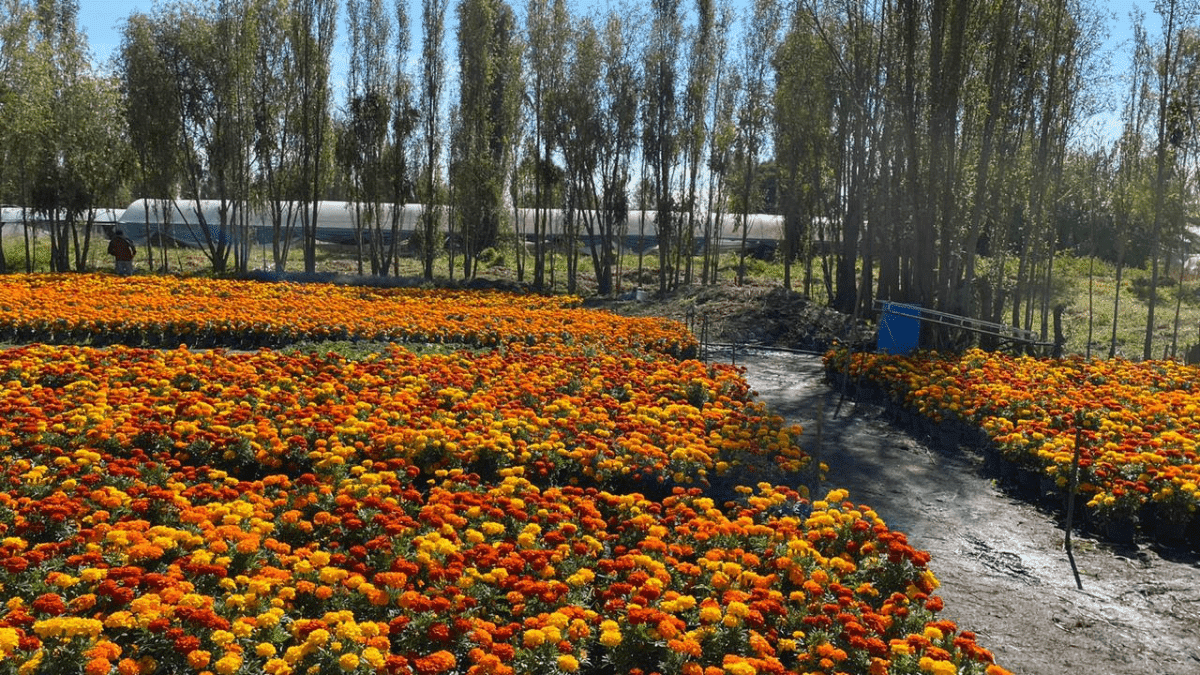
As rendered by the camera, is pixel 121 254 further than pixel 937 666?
Yes

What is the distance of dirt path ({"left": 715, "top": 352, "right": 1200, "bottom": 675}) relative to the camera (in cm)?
636

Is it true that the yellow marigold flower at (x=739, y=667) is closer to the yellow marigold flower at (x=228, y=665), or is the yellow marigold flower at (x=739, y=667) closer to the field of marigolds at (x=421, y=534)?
the field of marigolds at (x=421, y=534)

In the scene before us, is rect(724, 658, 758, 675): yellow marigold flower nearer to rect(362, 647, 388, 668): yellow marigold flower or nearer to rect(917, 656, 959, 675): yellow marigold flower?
rect(917, 656, 959, 675): yellow marigold flower

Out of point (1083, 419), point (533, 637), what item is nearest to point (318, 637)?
point (533, 637)

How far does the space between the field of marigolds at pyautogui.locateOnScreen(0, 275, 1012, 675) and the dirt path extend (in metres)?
1.04

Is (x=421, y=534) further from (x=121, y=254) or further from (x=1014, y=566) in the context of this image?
(x=121, y=254)

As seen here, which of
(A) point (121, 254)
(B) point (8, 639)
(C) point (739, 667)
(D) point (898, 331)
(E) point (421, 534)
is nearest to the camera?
(B) point (8, 639)

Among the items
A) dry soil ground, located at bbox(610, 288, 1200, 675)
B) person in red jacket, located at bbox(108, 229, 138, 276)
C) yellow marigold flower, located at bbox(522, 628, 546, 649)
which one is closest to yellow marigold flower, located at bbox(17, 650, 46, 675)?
yellow marigold flower, located at bbox(522, 628, 546, 649)

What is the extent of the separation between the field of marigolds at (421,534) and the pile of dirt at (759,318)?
10.2 meters

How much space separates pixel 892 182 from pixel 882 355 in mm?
8627

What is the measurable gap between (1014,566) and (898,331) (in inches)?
422

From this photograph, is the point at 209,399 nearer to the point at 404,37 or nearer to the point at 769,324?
the point at 769,324

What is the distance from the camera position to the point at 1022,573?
785cm

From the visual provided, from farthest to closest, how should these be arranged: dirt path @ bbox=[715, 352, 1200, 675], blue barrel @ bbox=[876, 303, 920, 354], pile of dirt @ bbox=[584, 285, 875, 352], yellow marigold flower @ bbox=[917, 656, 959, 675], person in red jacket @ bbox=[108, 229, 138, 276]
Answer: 1. person in red jacket @ bbox=[108, 229, 138, 276]
2. pile of dirt @ bbox=[584, 285, 875, 352]
3. blue barrel @ bbox=[876, 303, 920, 354]
4. dirt path @ bbox=[715, 352, 1200, 675]
5. yellow marigold flower @ bbox=[917, 656, 959, 675]
